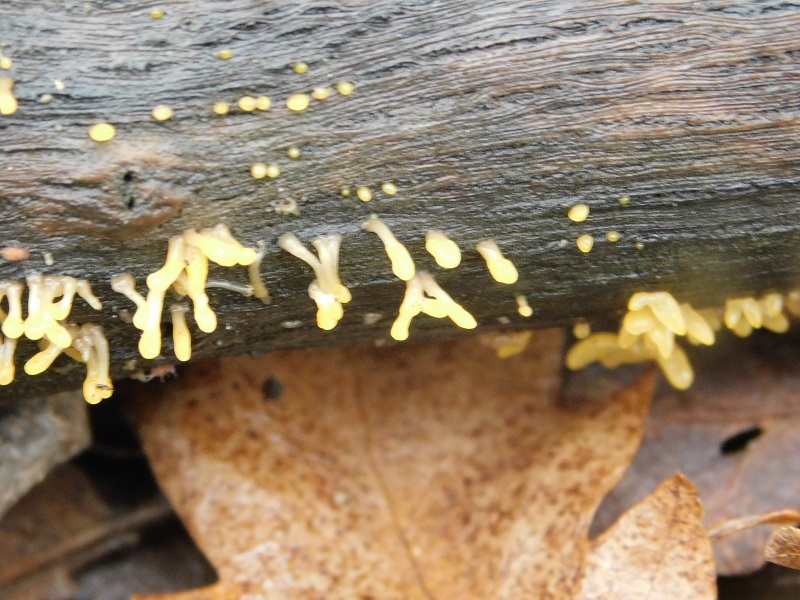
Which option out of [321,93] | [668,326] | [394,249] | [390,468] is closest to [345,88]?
[321,93]

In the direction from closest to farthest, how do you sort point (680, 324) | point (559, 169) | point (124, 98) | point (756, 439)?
point (124, 98) < point (559, 169) < point (680, 324) < point (756, 439)

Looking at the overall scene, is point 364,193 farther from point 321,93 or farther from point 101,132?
point 101,132

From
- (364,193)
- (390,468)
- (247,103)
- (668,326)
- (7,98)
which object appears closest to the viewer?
(7,98)

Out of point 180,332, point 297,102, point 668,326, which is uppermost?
point 297,102

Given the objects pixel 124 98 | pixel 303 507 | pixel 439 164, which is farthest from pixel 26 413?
pixel 439 164

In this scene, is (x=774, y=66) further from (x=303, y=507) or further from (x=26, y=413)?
(x=26, y=413)

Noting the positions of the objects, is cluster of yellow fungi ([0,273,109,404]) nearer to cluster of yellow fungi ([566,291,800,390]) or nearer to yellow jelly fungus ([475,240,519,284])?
yellow jelly fungus ([475,240,519,284])

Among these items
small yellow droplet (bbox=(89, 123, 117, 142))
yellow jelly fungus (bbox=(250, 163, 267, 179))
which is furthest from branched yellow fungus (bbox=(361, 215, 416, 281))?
small yellow droplet (bbox=(89, 123, 117, 142))

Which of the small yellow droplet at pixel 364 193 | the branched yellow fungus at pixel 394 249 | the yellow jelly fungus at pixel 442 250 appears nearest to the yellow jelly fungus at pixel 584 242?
the yellow jelly fungus at pixel 442 250
